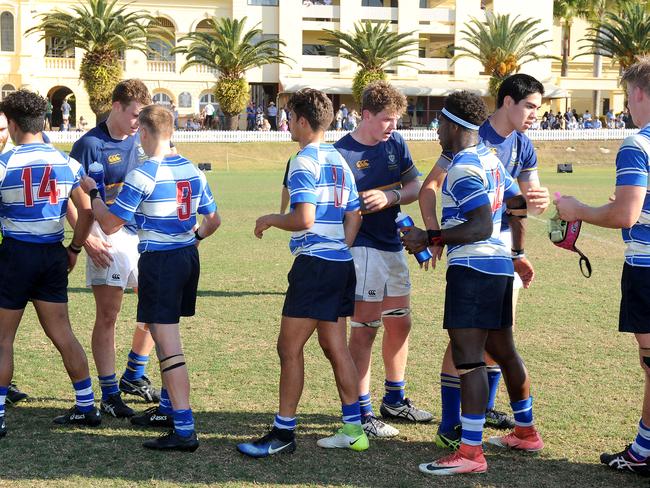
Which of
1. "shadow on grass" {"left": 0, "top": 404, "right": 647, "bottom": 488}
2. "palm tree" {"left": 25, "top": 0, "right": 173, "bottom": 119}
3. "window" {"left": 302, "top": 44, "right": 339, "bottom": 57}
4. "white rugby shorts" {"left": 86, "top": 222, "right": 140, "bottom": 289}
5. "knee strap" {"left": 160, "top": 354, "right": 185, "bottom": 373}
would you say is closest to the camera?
"shadow on grass" {"left": 0, "top": 404, "right": 647, "bottom": 488}

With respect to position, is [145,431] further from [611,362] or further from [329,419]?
[611,362]

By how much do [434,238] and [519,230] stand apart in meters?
1.09

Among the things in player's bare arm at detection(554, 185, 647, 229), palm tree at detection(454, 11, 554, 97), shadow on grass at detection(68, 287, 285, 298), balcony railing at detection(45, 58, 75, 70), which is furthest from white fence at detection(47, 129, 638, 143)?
player's bare arm at detection(554, 185, 647, 229)

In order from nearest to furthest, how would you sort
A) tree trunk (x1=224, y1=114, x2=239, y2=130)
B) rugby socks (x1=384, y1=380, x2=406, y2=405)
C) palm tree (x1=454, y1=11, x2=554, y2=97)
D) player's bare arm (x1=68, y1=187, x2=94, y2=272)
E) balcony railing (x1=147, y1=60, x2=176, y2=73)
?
player's bare arm (x1=68, y1=187, x2=94, y2=272) → rugby socks (x1=384, y1=380, x2=406, y2=405) → tree trunk (x1=224, y1=114, x2=239, y2=130) → palm tree (x1=454, y1=11, x2=554, y2=97) → balcony railing (x1=147, y1=60, x2=176, y2=73)

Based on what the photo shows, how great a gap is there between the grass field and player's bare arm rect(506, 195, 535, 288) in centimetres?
108

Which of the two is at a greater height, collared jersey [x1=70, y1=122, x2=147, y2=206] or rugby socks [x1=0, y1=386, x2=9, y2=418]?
collared jersey [x1=70, y1=122, x2=147, y2=206]

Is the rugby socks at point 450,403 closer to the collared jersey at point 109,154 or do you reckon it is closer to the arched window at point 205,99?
Result: the collared jersey at point 109,154

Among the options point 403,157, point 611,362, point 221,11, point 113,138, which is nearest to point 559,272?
point 611,362

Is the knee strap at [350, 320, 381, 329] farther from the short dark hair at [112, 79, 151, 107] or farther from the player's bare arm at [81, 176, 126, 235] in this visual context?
the short dark hair at [112, 79, 151, 107]

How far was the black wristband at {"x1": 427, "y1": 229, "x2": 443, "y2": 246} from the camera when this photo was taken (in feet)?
18.3

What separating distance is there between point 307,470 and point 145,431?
4.52 feet

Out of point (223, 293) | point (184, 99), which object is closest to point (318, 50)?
point (184, 99)

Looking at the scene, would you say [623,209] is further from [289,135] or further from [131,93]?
[289,135]

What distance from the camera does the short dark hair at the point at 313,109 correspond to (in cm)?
578
